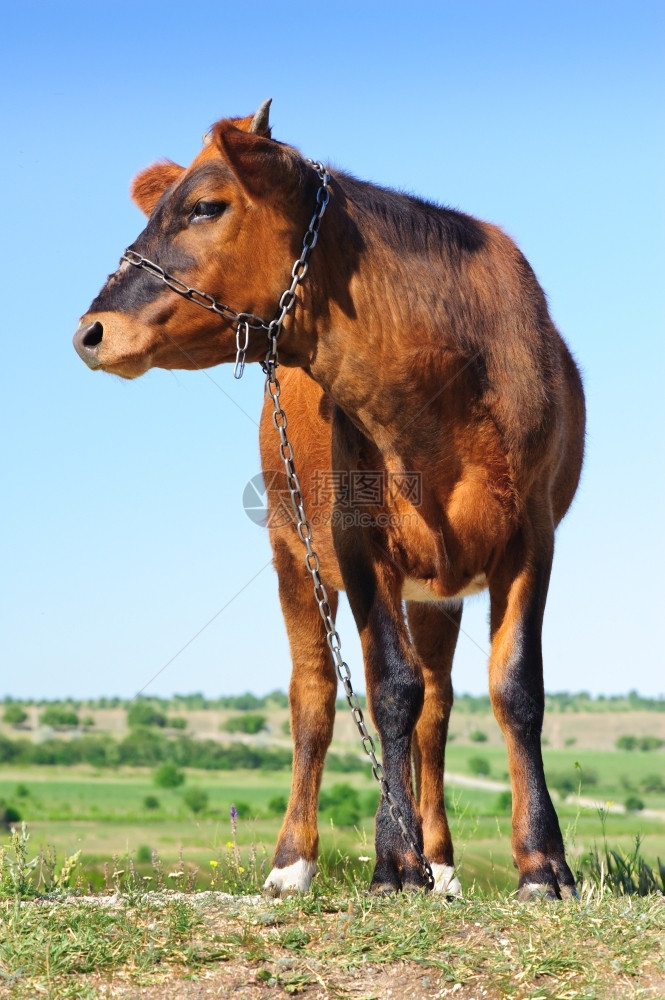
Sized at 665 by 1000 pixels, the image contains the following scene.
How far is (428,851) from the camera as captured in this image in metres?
6.92

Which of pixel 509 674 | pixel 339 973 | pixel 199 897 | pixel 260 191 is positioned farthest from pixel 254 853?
pixel 260 191

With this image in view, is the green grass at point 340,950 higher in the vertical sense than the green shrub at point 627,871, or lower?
higher

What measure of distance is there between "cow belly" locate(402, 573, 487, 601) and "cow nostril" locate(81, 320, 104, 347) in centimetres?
193

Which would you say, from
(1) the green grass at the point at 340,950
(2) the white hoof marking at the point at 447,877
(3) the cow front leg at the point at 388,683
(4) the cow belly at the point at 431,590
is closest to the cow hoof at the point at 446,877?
(2) the white hoof marking at the point at 447,877

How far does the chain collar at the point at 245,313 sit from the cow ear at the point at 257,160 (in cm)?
20

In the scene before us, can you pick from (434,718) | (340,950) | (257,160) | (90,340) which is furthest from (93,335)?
(434,718)

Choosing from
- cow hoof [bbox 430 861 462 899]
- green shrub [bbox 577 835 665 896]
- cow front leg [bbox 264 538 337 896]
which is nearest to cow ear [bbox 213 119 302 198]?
cow front leg [bbox 264 538 337 896]

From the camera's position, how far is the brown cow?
5.19 meters

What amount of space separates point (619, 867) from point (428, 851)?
1.14 meters

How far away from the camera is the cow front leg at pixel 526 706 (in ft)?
17.1

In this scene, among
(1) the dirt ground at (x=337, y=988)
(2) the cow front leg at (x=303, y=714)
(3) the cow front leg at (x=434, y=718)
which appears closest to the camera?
(1) the dirt ground at (x=337, y=988)

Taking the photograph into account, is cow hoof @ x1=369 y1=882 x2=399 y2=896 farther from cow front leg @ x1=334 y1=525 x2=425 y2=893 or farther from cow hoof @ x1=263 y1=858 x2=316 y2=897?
cow hoof @ x1=263 y1=858 x2=316 y2=897

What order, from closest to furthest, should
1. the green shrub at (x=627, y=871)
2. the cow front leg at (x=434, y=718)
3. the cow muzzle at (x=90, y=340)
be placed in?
the cow muzzle at (x=90, y=340)
the green shrub at (x=627, y=871)
the cow front leg at (x=434, y=718)

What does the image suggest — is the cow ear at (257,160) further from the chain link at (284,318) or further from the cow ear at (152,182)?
the cow ear at (152,182)
